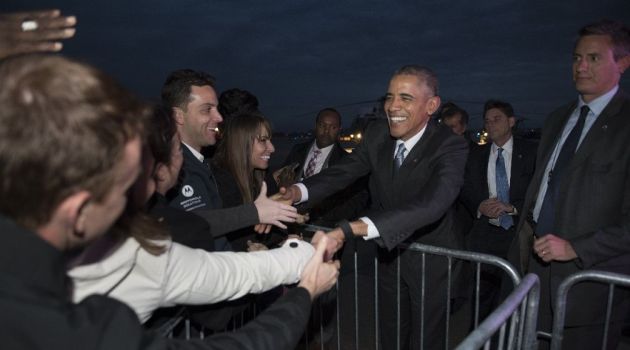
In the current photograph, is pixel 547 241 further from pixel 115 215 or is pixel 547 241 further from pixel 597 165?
pixel 115 215

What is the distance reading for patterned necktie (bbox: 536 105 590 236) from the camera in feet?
10.2

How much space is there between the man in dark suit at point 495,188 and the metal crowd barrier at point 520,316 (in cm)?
265

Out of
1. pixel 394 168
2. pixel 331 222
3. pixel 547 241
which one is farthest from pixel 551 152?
pixel 331 222

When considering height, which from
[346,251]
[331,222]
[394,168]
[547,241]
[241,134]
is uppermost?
[241,134]

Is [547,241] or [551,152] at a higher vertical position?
[551,152]

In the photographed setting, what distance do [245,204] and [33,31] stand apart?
1.79 meters

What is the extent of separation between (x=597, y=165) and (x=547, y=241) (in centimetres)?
62

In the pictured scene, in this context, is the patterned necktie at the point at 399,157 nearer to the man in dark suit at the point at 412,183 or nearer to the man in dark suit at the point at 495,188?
the man in dark suit at the point at 412,183

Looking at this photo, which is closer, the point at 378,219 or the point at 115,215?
the point at 115,215

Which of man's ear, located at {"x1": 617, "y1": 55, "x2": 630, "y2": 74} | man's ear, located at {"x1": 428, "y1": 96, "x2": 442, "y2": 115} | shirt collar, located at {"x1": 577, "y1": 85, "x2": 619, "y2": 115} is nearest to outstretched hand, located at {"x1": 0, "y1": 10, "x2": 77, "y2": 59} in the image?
man's ear, located at {"x1": 428, "y1": 96, "x2": 442, "y2": 115}

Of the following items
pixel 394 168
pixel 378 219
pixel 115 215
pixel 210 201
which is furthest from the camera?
pixel 394 168

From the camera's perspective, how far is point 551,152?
3334 mm

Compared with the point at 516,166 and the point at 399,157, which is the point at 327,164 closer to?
the point at 516,166

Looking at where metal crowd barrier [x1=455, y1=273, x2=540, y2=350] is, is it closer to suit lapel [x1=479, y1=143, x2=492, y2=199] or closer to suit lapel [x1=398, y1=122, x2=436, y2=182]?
suit lapel [x1=398, y1=122, x2=436, y2=182]
